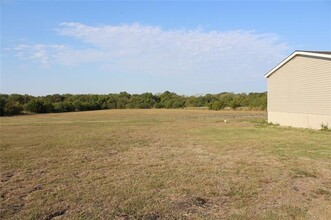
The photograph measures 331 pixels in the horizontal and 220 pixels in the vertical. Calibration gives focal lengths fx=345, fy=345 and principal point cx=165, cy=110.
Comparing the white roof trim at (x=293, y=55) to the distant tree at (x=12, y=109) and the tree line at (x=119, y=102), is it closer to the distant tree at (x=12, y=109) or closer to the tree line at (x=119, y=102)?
the tree line at (x=119, y=102)

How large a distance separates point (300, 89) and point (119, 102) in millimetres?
58261

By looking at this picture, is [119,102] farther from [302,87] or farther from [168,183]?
[168,183]

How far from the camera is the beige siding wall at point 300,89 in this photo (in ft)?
62.0

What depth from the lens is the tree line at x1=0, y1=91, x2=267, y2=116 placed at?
2188 inches

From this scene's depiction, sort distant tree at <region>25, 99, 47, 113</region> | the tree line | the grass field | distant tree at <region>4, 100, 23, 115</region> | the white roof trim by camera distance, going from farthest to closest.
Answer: distant tree at <region>25, 99, 47, 113</region> → the tree line → distant tree at <region>4, 100, 23, 115</region> → the white roof trim → the grass field

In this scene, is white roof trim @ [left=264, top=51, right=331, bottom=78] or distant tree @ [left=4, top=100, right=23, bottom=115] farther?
distant tree @ [left=4, top=100, right=23, bottom=115]

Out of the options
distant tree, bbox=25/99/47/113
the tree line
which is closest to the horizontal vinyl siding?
the tree line

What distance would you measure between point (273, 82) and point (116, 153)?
16188 mm

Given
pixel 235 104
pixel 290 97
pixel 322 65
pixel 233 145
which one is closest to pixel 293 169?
pixel 233 145

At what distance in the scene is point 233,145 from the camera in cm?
1312

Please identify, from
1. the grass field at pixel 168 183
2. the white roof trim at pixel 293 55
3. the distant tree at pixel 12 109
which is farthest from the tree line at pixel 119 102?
the grass field at pixel 168 183

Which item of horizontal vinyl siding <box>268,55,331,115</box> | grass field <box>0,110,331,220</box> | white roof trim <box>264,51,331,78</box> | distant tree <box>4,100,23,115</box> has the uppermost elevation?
white roof trim <box>264,51,331,78</box>

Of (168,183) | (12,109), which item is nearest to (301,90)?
(168,183)

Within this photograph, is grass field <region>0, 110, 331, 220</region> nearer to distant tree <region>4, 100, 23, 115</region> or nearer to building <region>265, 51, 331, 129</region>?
building <region>265, 51, 331, 129</region>
